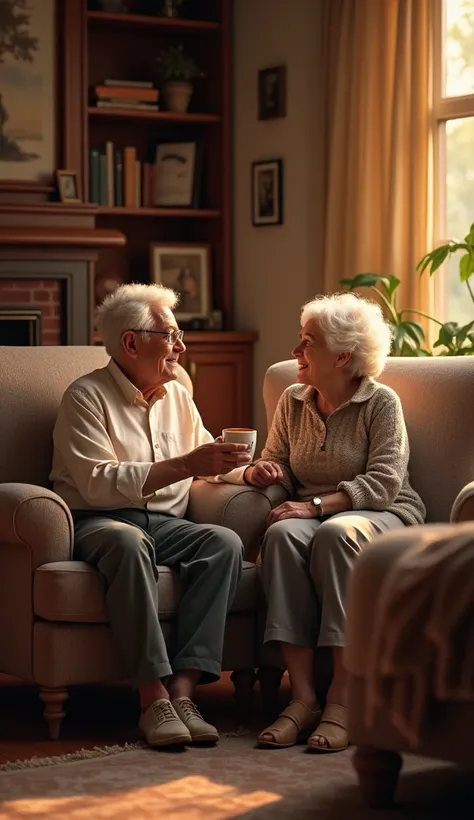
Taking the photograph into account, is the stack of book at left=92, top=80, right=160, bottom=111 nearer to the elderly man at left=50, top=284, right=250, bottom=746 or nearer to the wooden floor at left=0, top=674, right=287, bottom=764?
the elderly man at left=50, top=284, right=250, bottom=746

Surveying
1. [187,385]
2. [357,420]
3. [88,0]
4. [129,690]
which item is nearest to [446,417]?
[357,420]

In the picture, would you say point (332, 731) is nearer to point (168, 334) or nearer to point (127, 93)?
point (168, 334)

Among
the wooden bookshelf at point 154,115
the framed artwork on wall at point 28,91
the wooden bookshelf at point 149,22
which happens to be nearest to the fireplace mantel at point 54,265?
the framed artwork on wall at point 28,91

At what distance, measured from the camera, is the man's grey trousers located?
10.8 ft

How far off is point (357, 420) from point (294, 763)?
0.94 meters

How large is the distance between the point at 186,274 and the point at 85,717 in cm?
341

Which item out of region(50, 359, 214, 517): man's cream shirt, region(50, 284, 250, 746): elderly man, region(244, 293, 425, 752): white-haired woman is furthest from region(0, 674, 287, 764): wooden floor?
region(50, 359, 214, 517): man's cream shirt

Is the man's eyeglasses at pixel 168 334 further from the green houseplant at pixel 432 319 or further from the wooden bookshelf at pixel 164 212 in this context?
the wooden bookshelf at pixel 164 212

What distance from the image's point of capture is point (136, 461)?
3.61m

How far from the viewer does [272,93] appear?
20.9ft

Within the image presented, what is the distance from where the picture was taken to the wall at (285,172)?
6.22 m

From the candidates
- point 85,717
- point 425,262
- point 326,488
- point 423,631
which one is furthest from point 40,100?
point 423,631

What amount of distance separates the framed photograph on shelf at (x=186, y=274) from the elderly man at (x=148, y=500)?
9.30 ft

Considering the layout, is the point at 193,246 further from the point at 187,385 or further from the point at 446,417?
the point at 446,417
